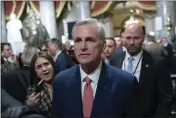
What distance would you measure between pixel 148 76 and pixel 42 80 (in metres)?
0.75

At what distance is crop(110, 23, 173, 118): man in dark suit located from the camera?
95.2 inches

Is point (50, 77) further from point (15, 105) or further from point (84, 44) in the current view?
point (15, 105)

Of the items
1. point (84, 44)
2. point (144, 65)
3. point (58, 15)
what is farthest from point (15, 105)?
point (58, 15)

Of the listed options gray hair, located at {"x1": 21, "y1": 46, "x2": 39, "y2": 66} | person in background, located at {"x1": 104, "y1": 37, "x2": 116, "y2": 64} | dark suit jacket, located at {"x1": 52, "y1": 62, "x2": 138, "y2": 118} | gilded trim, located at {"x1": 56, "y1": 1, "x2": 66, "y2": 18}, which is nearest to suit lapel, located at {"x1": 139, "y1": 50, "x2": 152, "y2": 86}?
dark suit jacket, located at {"x1": 52, "y1": 62, "x2": 138, "y2": 118}

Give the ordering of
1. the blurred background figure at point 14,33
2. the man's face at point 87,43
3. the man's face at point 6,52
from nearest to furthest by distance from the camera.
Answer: the man's face at point 87,43, the man's face at point 6,52, the blurred background figure at point 14,33

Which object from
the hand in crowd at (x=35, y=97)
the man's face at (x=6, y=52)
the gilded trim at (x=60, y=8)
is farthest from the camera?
the gilded trim at (x=60, y=8)

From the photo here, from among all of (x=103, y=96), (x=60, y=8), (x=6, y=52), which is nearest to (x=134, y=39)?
(x=103, y=96)

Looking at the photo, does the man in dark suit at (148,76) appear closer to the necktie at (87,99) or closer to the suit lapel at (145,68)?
the suit lapel at (145,68)

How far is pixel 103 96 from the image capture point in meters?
1.67

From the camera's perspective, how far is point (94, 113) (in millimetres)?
1654

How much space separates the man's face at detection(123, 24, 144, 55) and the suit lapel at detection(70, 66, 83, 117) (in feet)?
2.88

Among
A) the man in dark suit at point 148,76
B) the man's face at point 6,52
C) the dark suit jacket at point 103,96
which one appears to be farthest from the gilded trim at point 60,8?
the dark suit jacket at point 103,96

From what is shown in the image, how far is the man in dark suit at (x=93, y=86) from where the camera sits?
164 centimetres

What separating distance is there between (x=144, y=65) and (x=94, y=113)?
3.21 feet
